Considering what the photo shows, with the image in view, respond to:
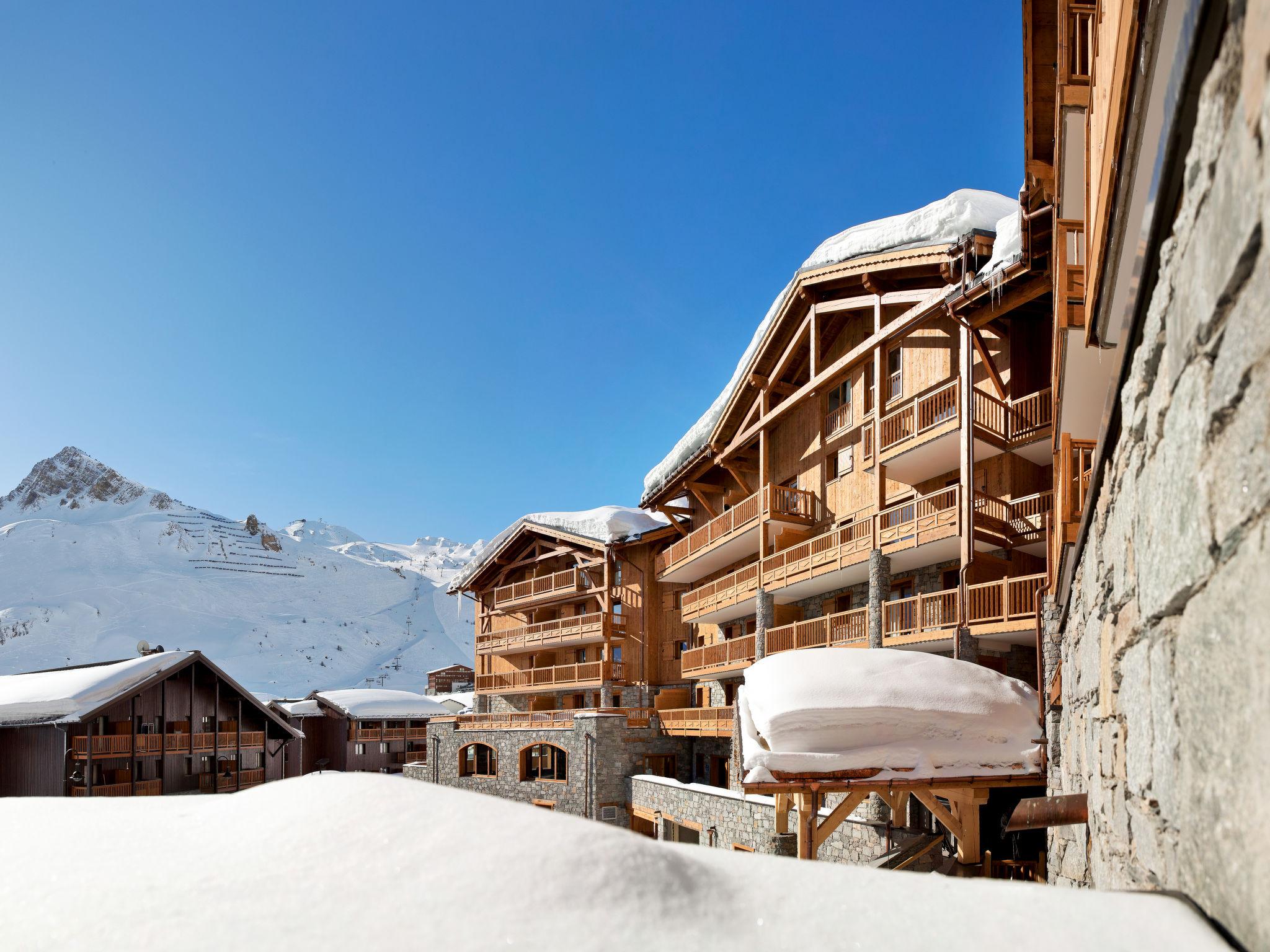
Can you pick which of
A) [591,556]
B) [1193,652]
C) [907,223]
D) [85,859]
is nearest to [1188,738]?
[1193,652]

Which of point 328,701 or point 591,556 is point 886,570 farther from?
point 328,701

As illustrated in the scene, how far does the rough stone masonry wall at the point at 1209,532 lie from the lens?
3.87 ft

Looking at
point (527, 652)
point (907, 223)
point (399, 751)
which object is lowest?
point (399, 751)

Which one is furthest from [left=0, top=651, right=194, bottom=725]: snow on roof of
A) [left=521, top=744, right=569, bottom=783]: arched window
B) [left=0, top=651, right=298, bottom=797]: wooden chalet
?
[left=521, top=744, right=569, bottom=783]: arched window

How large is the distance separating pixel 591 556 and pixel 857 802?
22.6 m

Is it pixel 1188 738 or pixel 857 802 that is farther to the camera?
pixel 857 802

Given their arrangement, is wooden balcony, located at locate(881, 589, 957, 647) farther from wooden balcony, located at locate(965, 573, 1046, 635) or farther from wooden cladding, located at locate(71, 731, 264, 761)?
wooden cladding, located at locate(71, 731, 264, 761)

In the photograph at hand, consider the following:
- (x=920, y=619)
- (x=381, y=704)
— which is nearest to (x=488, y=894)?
(x=920, y=619)

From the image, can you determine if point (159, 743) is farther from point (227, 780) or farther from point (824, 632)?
point (824, 632)

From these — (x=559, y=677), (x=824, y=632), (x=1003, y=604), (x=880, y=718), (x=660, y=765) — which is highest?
(x=1003, y=604)

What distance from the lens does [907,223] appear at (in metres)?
16.8

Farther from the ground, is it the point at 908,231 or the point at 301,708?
the point at 908,231

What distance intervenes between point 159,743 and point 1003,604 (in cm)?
2566

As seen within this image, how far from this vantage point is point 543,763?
30.4 meters
